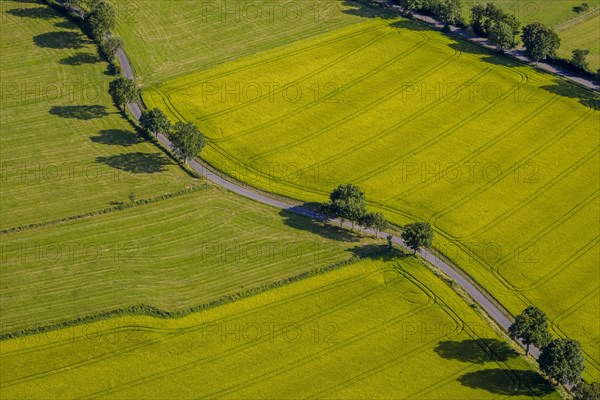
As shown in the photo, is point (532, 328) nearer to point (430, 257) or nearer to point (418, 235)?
point (430, 257)

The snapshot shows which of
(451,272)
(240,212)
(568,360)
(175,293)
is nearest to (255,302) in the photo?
(175,293)

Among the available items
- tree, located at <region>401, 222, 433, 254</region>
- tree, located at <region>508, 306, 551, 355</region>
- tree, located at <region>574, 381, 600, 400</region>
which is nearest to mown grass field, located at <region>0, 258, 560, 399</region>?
tree, located at <region>508, 306, 551, 355</region>

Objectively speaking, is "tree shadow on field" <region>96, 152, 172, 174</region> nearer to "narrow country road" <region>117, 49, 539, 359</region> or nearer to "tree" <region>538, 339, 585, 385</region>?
"narrow country road" <region>117, 49, 539, 359</region>

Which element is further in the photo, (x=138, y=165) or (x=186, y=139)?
(x=138, y=165)

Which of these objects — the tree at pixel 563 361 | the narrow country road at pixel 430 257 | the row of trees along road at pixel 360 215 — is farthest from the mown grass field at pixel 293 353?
the row of trees along road at pixel 360 215

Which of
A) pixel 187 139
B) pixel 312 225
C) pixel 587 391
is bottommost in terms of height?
pixel 587 391

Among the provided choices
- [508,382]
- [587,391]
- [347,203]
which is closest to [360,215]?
[347,203]
